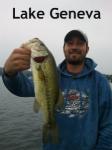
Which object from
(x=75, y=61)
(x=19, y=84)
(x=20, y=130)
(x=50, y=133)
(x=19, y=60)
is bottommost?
(x=20, y=130)

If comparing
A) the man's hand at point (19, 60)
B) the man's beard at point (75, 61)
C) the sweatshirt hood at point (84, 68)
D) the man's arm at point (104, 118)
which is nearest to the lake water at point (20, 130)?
the sweatshirt hood at point (84, 68)

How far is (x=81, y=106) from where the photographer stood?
5.12m

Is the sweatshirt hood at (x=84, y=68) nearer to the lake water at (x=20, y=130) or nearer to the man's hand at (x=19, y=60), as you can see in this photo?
the man's hand at (x=19, y=60)

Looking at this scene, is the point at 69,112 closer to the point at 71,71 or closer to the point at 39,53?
the point at 71,71

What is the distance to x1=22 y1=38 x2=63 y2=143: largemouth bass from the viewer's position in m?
3.76

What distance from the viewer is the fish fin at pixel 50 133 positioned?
441cm

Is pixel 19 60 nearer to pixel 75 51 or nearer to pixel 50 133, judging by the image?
pixel 50 133

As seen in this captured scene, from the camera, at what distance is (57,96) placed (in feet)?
14.0

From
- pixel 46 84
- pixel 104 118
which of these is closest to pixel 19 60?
pixel 46 84

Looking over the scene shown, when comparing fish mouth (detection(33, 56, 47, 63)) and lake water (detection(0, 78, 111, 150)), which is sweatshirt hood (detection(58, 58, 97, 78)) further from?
lake water (detection(0, 78, 111, 150))

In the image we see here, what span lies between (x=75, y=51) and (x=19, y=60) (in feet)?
4.43

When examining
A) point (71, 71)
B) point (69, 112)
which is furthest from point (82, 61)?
point (69, 112)

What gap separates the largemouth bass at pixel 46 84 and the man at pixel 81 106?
0.49 metres

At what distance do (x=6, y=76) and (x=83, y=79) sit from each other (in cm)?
127
